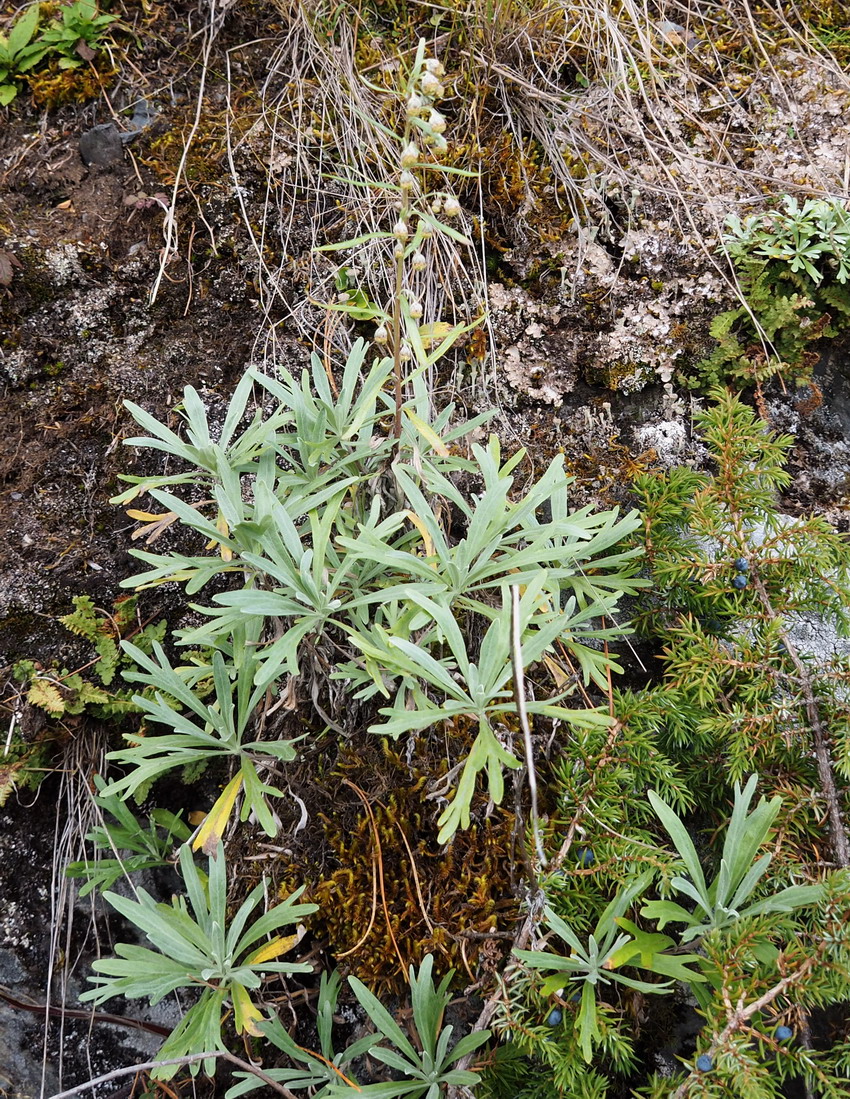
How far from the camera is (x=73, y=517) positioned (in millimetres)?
2271

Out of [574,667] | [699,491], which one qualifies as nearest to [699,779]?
[574,667]

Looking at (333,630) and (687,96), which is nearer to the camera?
(333,630)

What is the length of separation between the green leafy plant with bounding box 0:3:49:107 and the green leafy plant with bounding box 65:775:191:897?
2.59 metres

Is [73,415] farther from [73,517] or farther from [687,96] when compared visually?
[687,96]

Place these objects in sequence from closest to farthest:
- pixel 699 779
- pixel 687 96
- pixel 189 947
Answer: pixel 189 947 → pixel 699 779 → pixel 687 96

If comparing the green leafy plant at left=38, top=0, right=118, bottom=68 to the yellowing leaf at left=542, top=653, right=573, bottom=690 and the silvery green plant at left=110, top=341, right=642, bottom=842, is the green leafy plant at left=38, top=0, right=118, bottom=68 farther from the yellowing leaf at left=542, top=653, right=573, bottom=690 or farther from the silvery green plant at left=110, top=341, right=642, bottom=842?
the yellowing leaf at left=542, top=653, right=573, bottom=690

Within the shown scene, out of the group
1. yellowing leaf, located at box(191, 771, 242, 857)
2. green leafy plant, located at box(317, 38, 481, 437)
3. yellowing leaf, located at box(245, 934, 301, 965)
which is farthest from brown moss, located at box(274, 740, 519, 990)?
green leafy plant, located at box(317, 38, 481, 437)

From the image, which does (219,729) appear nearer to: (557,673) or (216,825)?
(216,825)

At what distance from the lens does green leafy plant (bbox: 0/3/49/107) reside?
8.71 feet

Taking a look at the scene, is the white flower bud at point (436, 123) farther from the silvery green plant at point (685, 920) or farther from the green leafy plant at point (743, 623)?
the silvery green plant at point (685, 920)

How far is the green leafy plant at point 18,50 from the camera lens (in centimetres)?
266

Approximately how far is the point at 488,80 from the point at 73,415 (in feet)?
6.11

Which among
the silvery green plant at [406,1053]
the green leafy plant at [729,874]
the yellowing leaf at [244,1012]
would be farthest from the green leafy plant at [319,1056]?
the green leafy plant at [729,874]

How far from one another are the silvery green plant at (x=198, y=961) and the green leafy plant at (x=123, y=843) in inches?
16.8
